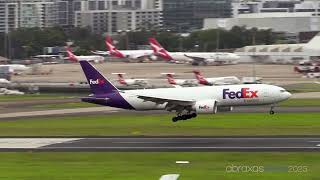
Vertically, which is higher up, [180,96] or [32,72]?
[180,96]

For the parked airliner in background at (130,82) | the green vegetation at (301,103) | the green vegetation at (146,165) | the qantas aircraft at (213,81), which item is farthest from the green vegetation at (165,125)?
the parked airliner in background at (130,82)

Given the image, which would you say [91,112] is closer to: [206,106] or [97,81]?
[97,81]

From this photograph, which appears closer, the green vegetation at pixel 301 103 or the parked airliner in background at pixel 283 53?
the green vegetation at pixel 301 103

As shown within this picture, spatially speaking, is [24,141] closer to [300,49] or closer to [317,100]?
[317,100]

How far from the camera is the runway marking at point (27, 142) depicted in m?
40.3

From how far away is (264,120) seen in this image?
53375 millimetres

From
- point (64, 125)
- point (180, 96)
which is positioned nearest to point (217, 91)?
point (180, 96)

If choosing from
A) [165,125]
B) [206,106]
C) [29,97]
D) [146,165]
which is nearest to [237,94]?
[206,106]

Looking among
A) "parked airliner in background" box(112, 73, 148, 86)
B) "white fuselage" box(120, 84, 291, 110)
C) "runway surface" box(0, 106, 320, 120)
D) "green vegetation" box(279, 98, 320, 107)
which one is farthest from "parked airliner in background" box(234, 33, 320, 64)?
"white fuselage" box(120, 84, 291, 110)

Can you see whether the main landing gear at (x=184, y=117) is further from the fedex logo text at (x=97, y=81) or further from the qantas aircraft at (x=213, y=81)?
the qantas aircraft at (x=213, y=81)

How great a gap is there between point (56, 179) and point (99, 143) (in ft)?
43.6

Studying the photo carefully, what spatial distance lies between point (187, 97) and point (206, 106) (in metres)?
2.28

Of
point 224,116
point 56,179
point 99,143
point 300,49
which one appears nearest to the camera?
point 56,179

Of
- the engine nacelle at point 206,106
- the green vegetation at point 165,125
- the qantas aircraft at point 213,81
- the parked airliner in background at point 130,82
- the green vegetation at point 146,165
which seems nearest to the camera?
the green vegetation at point 146,165
